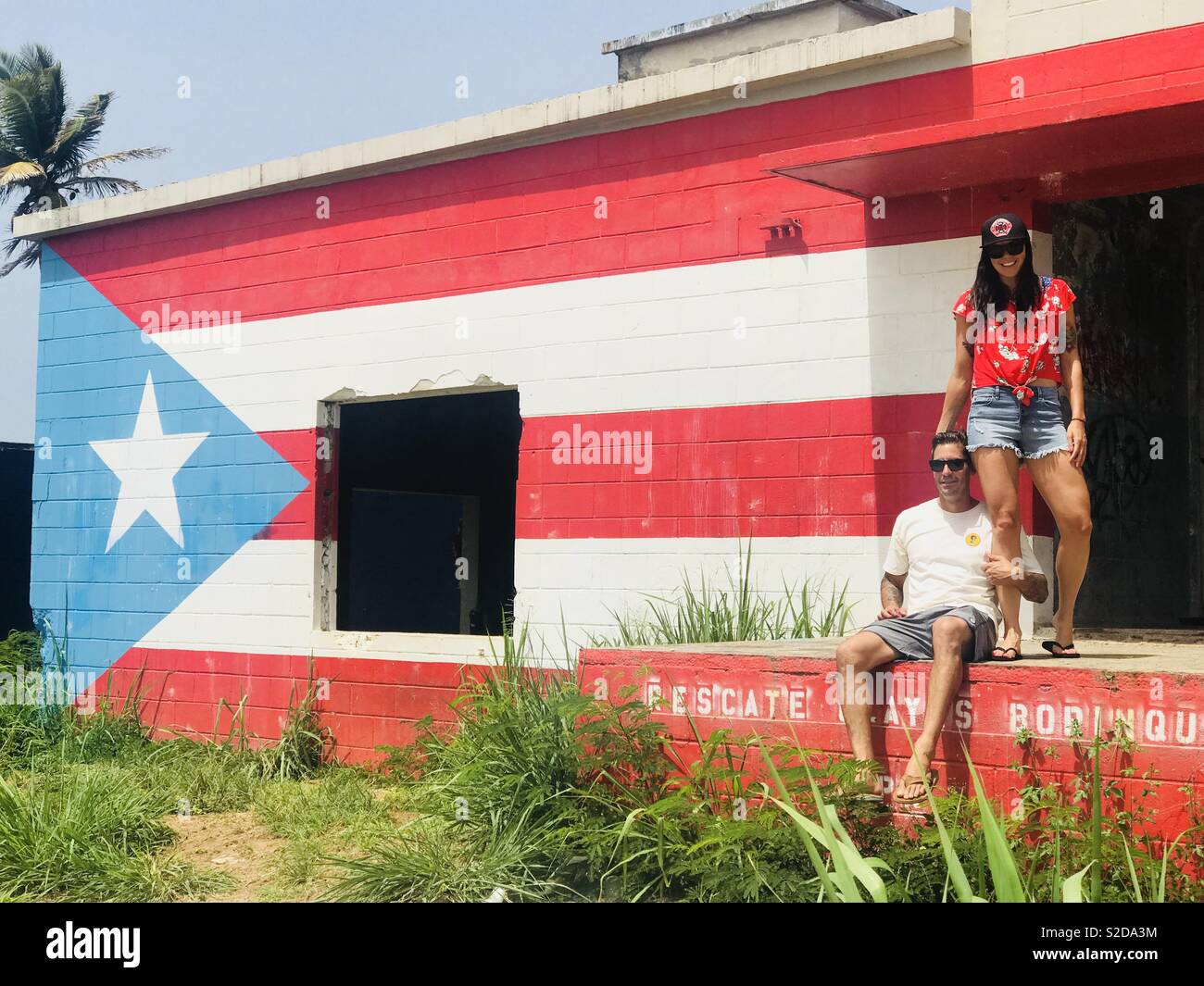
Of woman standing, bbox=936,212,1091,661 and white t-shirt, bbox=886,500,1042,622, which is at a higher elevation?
woman standing, bbox=936,212,1091,661

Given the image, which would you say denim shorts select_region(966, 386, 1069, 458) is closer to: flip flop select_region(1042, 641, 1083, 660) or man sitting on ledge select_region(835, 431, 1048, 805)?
man sitting on ledge select_region(835, 431, 1048, 805)

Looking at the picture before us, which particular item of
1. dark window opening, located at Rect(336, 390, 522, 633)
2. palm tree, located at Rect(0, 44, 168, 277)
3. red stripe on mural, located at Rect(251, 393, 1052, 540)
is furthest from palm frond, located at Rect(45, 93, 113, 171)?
red stripe on mural, located at Rect(251, 393, 1052, 540)

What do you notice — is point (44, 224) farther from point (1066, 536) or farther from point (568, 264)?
point (1066, 536)

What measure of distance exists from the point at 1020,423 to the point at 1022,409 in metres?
0.06

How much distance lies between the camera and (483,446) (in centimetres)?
1627

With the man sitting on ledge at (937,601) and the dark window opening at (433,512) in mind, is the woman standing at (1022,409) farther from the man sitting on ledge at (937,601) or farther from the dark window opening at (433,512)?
the dark window opening at (433,512)

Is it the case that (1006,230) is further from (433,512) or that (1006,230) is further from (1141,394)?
(433,512)

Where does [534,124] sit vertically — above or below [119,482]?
above

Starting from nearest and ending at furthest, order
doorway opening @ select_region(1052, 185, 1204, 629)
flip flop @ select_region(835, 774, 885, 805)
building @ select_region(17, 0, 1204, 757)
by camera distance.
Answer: flip flop @ select_region(835, 774, 885, 805) < building @ select_region(17, 0, 1204, 757) < doorway opening @ select_region(1052, 185, 1204, 629)

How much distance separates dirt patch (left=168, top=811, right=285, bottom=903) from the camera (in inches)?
295

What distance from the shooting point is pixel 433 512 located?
16406 millimetres

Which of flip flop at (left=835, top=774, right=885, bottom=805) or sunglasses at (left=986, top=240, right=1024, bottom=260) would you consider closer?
flip flop at (left=835, top=774, right=885, bottom=805)

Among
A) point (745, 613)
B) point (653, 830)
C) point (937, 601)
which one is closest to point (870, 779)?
point (937, 601)

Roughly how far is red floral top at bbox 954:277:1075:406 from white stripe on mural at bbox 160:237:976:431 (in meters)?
1.68
